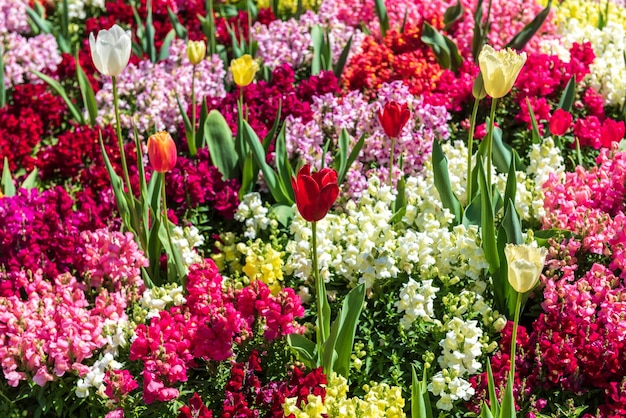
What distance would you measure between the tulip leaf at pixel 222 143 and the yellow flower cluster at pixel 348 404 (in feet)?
4.57

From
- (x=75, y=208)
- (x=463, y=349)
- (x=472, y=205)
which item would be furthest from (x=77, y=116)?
(x=463, y=349)

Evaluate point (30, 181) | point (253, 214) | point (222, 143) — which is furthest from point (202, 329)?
point (30, 181)

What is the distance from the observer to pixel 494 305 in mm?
2850

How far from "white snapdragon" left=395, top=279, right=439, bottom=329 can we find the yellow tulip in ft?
2.11

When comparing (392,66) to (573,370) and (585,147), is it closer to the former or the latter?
(585,147)

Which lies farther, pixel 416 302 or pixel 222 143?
pixel 222 143

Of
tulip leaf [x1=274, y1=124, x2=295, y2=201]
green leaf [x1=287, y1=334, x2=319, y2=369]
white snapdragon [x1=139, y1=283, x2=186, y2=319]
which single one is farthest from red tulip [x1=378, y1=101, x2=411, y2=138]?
white snapdragon [x1=139, y1=283, x2=186, y2=319]

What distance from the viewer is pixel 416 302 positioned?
265 cm

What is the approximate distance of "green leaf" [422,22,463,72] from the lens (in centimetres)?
448

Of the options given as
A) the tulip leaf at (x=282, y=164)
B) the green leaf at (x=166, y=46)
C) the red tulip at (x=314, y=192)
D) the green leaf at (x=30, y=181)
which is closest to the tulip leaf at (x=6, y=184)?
the green leaf at (x=30, y=181)

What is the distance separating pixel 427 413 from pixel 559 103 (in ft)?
6.44

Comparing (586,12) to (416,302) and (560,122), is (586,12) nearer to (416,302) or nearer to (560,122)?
(560,122)

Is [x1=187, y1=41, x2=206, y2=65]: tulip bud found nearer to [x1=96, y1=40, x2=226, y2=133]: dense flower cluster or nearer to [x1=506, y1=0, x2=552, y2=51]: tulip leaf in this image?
[x1=96, y1=40, x2=226, y2=133]: dense flower cluster

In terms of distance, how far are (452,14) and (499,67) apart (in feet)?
8.70
